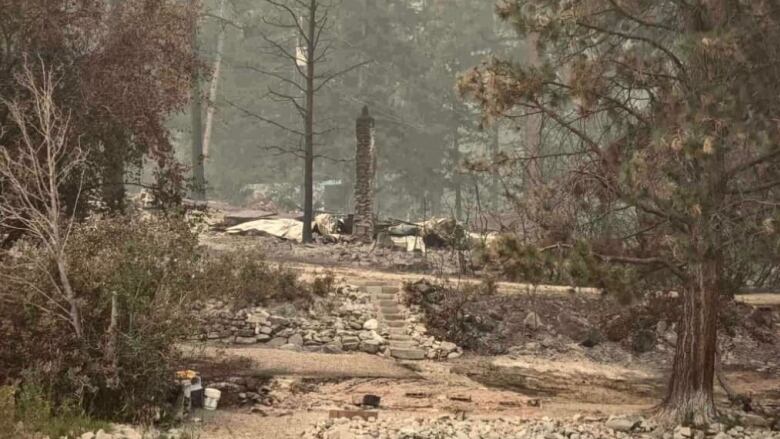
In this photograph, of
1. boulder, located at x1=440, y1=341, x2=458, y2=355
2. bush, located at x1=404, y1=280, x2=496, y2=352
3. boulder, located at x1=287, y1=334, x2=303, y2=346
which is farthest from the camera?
bush, located at x1=404, y1=280, x2=496, y2=352

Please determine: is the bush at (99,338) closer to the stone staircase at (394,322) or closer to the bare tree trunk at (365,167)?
the stone staircase at (394,322)

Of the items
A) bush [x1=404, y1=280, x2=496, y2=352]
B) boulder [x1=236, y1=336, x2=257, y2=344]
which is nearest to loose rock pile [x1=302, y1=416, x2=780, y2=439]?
boulder [x1=236, y1=336, x2=257, y2=344]

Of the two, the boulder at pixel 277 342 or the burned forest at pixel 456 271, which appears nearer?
the burned forest at pixel 456 271

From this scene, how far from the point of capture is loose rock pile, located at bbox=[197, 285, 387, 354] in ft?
54.1

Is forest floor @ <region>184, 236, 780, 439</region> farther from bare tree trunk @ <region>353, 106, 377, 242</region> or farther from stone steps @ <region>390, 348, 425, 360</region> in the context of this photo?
bare tree trunk @ <region>353, 106, 377, 242</region>

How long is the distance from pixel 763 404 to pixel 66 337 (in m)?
11.1

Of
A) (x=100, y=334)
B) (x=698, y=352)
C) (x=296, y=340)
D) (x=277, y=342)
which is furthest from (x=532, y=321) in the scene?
(x=100, y=334)

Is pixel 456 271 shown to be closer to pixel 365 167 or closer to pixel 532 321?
pixel 532 321

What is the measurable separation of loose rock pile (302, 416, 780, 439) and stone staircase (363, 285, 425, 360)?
460 cm

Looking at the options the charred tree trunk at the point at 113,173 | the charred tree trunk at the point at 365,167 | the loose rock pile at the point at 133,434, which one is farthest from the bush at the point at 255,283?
the charred tree trunk at the point at 365,167

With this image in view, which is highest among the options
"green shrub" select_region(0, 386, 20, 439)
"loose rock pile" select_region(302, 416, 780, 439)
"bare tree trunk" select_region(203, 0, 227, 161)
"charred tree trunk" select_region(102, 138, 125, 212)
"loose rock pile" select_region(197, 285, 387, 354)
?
"bare tree trunk" select_region(203, 0, 227, 161)

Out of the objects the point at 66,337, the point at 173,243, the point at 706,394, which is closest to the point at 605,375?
the point at 706,394

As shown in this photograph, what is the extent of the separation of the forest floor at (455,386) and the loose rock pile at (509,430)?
0.27 meters

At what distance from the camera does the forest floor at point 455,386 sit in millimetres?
11945
